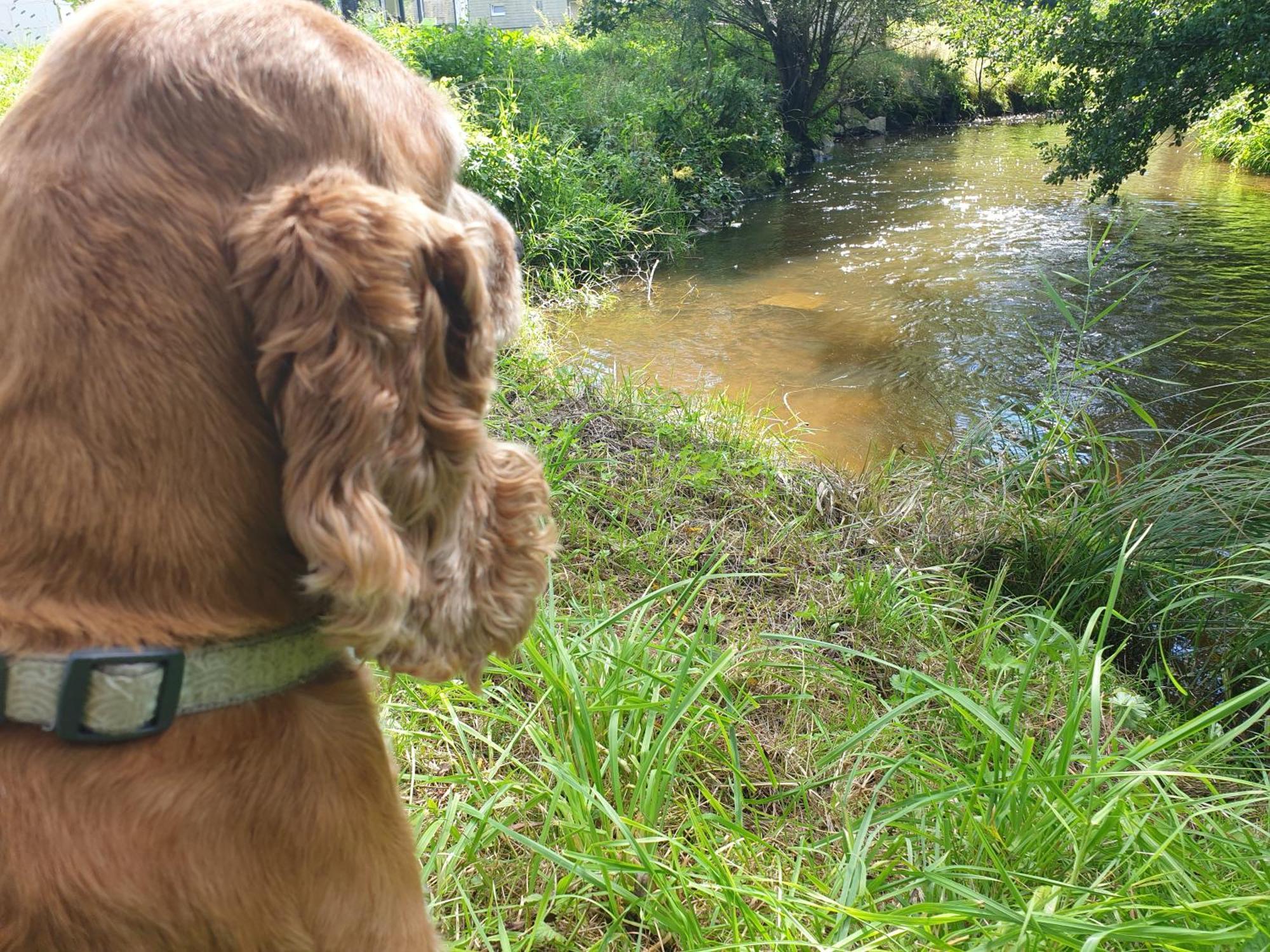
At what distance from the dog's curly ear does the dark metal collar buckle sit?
0.17 m

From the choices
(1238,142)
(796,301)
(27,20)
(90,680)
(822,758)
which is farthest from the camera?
(27,20)

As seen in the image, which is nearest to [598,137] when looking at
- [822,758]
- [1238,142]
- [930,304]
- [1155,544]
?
[930,304]

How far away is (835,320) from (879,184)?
5.95 meters

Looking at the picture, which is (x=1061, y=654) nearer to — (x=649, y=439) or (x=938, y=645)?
(x=938, y=645)

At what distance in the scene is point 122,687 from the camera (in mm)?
875

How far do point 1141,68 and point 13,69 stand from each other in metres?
8.82

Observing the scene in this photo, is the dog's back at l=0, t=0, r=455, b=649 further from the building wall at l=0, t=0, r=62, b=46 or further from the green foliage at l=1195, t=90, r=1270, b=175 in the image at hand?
the building wall at l=0, t=0, r=62, b=46

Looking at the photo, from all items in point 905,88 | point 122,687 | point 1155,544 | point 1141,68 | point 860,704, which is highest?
point 905,88

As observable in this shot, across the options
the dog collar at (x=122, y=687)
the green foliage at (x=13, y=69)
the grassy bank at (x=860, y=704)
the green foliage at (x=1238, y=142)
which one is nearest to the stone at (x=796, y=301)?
the grassy bank at (x=860, y=704)

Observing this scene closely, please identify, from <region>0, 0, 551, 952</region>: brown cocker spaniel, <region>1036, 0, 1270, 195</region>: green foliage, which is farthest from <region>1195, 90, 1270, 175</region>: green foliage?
<region>0, 0, 551, 952</region>: brown cocker spaniel

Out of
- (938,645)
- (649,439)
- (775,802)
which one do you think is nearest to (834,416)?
(649,439)

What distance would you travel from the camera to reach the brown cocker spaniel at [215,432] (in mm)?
889

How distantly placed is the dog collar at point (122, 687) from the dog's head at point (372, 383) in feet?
0.43

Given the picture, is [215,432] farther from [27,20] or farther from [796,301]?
[27,20]
